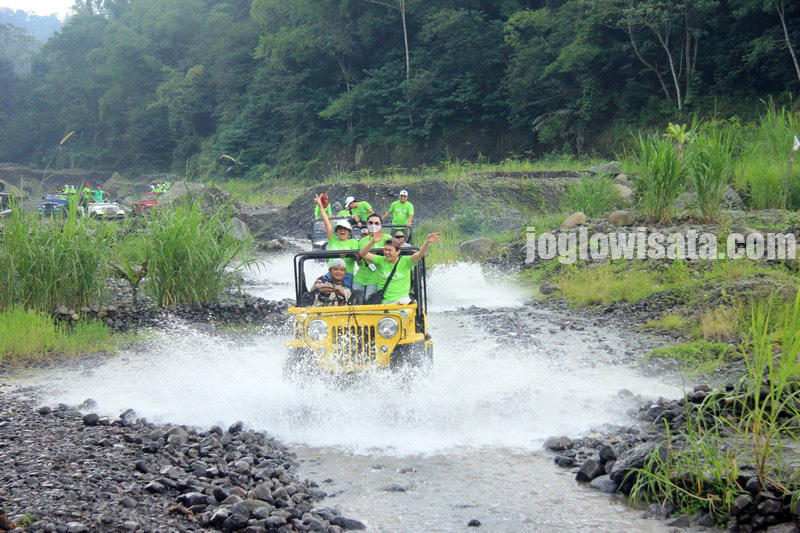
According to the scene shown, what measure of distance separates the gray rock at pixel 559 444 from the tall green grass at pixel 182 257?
6.87 metres

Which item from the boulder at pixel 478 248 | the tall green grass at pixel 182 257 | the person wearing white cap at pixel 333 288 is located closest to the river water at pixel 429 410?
the tall green grass at pixel 182 257

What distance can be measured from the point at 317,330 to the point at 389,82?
4771cm

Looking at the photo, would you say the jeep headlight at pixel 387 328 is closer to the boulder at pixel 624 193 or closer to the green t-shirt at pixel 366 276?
the green t-shirt at pixel 366 276

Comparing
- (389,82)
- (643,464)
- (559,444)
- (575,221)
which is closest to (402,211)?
(575,221)

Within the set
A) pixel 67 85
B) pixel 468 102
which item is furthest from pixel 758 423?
pixel 67 85

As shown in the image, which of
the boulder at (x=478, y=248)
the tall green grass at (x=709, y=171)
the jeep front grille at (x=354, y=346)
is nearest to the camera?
the jeep front grille at (x=354, y=346)

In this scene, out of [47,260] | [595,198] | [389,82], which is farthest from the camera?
[389,82]

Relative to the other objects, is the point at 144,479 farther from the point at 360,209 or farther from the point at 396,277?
the point at 360,209

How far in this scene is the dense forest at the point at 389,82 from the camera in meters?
35.4

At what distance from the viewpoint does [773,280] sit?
1104 cm

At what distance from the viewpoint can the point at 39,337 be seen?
1040 centimetres

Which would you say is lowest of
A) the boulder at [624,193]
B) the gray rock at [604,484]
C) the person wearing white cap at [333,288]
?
the gray rock at [604,484]

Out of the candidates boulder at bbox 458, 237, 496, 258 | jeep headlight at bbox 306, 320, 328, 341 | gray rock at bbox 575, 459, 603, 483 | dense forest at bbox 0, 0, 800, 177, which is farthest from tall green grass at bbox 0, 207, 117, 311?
dense forest at bbox 0, 0, 800, 177

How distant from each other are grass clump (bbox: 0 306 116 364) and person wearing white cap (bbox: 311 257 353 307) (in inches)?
157
